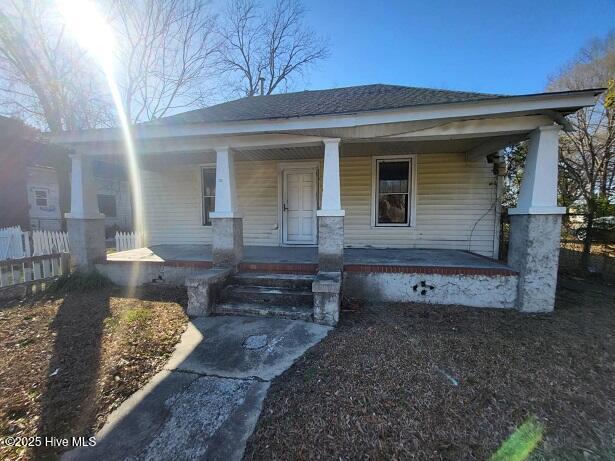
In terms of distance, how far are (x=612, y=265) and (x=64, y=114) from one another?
2055cm

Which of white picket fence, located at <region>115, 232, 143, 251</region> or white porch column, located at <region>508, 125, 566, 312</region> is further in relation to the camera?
white picket fence, located at <region>115, 232, 143, 251</region>

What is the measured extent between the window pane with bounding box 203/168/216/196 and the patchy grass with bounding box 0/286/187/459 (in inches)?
139

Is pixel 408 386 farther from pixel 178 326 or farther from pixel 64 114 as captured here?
pixel 64 114

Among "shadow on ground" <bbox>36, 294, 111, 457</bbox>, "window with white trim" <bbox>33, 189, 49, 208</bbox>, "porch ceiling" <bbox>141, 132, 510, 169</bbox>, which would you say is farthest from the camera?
"window with white trim" <bbox>33, 189, 49, 208</bbox>

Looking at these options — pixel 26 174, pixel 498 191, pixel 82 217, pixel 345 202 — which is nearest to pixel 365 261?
pixel 345 202

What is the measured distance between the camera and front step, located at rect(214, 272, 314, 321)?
406cm

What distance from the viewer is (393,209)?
6.82 m

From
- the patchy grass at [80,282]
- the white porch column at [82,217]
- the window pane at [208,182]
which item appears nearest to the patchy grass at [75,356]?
the patchy grass at [80,282]

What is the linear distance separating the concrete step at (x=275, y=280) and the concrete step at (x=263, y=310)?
1.45 feet

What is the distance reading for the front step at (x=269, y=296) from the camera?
4.06m

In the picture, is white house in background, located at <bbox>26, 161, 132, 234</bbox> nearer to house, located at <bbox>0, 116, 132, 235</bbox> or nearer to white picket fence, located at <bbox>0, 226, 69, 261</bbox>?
house, located at <bbox>0, 116, 132, 235</bbox>

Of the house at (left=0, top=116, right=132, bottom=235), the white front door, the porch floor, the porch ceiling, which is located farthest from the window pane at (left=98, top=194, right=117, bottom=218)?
the white front door

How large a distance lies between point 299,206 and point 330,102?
2.60 metres

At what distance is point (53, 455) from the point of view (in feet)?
5.98
